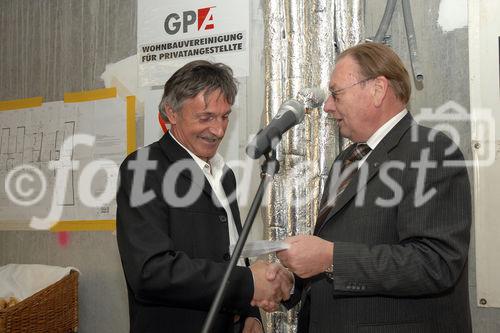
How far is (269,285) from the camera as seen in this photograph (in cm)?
155

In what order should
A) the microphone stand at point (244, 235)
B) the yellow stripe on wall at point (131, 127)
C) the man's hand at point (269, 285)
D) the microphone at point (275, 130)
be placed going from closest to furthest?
the microphone stand at point (244, 235)
the microphone at point (275, 130)
the man's hand at point (269, 285)
the yellow stripe on wall at point (131, 127)

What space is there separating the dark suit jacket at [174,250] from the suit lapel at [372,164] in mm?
312

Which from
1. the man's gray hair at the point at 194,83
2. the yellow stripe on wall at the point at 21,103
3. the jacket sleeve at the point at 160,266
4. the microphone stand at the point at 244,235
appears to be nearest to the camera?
A: the microphone stand at the point at 244,235

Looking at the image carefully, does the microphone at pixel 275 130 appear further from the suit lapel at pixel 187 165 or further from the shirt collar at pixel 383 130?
the suit lapel at pixel 187 165

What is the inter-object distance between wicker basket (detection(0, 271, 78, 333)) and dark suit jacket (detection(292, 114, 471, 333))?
1.35m

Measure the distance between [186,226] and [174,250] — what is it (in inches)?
3.5

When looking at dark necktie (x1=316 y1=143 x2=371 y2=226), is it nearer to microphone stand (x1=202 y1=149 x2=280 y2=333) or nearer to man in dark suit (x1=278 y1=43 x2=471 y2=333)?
man in dark suit (x1=278 y1=43 x2=471 y2=333)

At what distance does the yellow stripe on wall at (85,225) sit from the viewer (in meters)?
2.70

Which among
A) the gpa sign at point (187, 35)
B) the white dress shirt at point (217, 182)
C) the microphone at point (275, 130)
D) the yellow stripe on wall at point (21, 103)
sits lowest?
the white dress shirt at point (217, 182)

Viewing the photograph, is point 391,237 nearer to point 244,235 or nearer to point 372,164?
point 372,164

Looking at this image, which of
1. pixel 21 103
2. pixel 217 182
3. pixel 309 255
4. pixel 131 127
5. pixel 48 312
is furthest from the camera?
pixel 21 103

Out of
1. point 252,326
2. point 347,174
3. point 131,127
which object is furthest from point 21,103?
point 347,174

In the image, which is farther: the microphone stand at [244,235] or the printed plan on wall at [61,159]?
the printed plan on wall at [61,159]

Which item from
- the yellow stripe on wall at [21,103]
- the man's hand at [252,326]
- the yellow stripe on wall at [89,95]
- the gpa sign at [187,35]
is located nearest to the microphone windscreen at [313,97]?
the gpa sign at [187,35]
